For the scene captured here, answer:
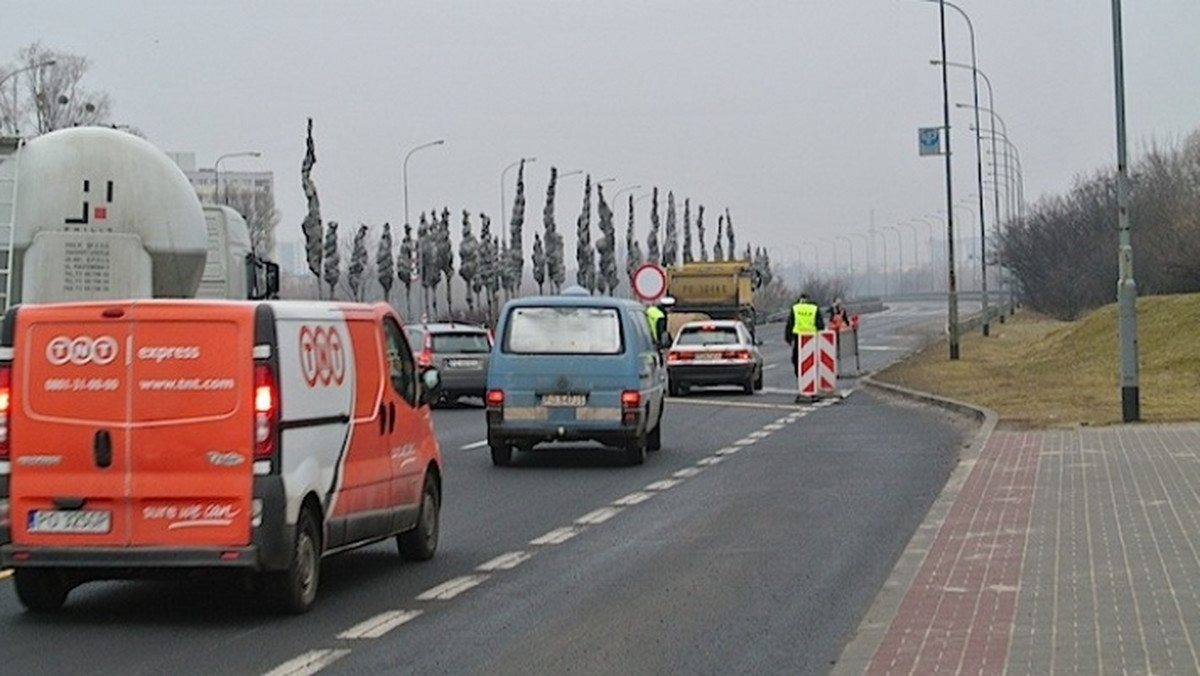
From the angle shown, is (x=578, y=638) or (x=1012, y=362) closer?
(x=578, y=638)

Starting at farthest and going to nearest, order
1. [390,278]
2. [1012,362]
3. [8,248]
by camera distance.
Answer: [390,278] → [1012,362] → [8,248]

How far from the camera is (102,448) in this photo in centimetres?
1141

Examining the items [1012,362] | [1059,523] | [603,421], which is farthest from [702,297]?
[1059,523]

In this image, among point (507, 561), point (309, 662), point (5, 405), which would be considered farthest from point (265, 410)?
point (507, 561)

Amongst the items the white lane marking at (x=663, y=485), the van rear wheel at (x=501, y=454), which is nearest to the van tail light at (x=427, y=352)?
the van rear wheel at (x=501, y=454)

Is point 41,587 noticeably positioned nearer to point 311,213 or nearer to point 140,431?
point 140,431

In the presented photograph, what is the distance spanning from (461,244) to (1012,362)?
35.0 metres

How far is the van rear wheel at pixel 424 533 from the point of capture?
14.4m

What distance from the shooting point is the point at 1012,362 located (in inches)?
2057

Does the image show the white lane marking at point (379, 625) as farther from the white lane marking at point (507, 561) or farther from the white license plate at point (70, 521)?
the white lane marking at point (507, 561)

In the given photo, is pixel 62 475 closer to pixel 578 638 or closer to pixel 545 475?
pixel 578 638

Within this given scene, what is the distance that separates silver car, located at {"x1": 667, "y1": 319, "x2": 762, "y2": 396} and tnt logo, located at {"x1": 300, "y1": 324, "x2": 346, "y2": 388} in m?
28.8

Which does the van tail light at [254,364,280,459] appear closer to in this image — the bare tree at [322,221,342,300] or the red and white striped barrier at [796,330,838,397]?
the red and white striped barrier at [796,330,838,397]

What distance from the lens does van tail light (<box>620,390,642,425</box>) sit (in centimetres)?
2347
